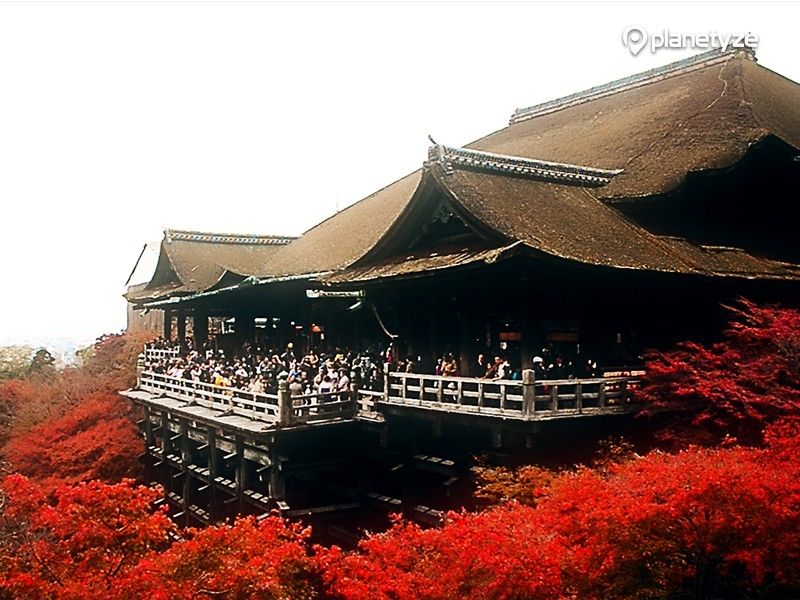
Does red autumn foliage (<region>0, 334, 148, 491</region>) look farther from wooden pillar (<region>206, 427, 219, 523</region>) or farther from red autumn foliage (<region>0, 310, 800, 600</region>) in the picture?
red autumn foliage (<region>0, 310, 800, 600</region>)

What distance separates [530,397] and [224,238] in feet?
99.1

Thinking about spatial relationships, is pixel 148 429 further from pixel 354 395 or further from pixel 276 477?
pixel 354 395

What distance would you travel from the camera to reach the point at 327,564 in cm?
1307

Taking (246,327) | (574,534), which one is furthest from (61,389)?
(574,534)

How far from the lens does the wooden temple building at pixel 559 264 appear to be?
15.8 m

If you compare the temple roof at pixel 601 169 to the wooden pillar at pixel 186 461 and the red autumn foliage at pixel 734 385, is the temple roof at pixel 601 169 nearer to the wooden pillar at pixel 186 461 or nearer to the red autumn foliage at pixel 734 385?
the red autumn foliage at pixel 734 385

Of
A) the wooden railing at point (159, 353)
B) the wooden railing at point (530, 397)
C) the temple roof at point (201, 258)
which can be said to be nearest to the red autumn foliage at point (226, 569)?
the wooden railing at point (530, 397)

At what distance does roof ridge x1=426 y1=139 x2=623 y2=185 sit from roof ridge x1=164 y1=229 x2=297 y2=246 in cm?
2386

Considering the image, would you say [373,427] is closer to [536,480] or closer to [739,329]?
[536,480]

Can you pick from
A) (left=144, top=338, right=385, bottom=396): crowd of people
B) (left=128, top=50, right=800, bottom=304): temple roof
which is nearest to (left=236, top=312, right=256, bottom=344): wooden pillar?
(left=144, top=338, right=385, bottom=396): crowd of people

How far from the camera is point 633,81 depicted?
101ft

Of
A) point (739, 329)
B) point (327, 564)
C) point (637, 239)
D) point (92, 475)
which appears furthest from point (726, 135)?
point (92, 475)

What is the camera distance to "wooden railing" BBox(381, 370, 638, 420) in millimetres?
13859

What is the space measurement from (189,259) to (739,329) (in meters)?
29.0
